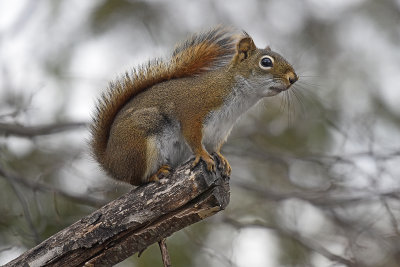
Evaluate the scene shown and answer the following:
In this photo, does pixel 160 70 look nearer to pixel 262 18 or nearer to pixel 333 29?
pixel 262 18

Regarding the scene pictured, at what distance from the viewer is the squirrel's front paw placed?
2852 millimetres

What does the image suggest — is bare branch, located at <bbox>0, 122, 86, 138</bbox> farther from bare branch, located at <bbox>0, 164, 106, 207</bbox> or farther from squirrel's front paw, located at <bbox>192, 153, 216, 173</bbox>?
squirrel's front paw, located at <bbox>192, 153, 216, 173</bbox>

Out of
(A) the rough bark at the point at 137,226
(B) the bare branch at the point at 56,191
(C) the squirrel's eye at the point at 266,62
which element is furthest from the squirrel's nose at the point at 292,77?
(B) the bare branch at the point at 56,191

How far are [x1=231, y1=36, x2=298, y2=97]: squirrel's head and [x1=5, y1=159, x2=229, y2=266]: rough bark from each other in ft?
2.59

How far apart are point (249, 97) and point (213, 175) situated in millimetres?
724

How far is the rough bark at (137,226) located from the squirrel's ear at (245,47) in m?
0.97

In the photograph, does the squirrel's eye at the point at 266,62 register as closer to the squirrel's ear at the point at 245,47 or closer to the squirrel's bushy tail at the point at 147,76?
the squirrel's ear at the point at 245,47

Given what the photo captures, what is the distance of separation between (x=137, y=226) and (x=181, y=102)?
0.77m

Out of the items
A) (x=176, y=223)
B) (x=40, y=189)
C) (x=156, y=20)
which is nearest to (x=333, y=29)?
(x=156, y=20)

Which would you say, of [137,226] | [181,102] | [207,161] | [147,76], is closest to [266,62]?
[181,102]

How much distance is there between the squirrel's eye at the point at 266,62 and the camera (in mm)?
3467

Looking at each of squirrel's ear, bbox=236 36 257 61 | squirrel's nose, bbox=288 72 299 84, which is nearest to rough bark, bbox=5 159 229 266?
squirrel's nose, bbox=288 72 299 84

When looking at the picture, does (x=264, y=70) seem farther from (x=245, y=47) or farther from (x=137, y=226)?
(x=137, y=226)

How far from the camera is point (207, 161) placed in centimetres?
290
